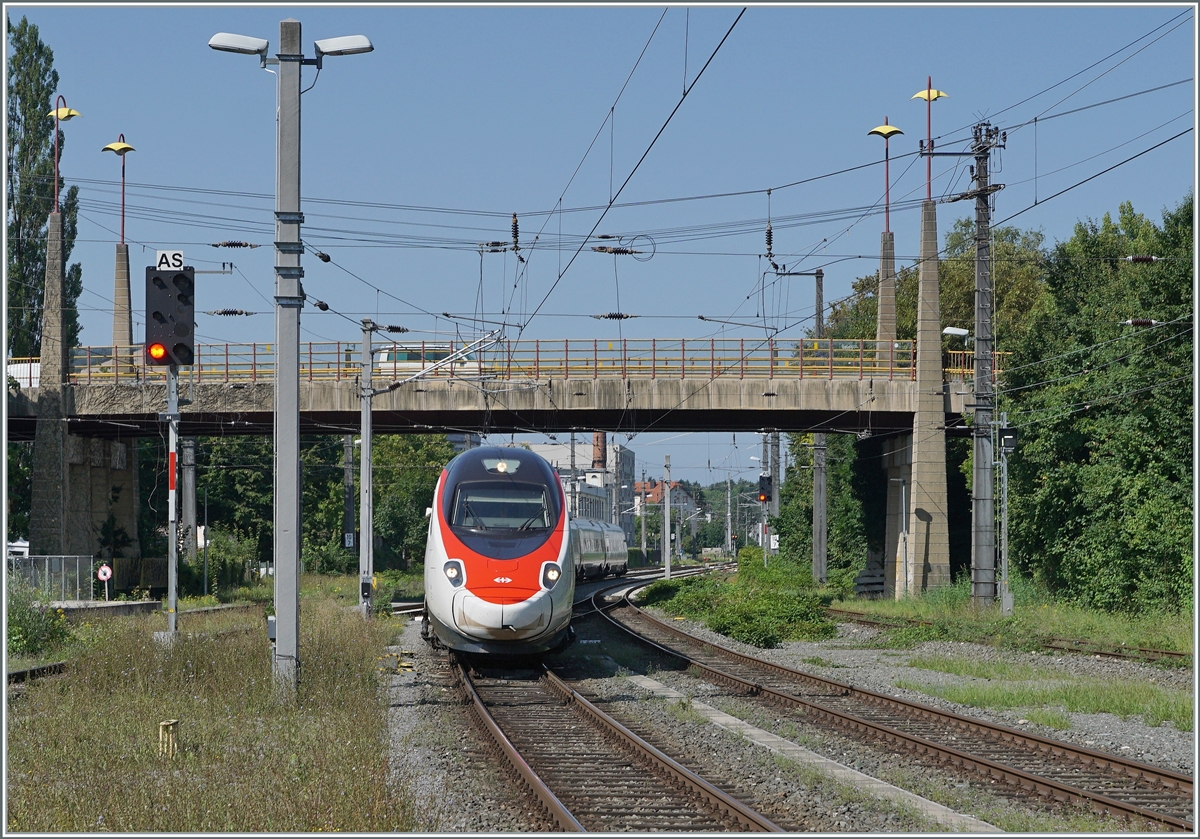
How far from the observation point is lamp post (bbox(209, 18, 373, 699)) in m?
14.9

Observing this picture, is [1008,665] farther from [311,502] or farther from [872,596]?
[311,502]

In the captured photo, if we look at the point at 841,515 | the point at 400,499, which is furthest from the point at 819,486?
the point at 400,499

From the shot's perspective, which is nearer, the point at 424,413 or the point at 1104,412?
the point at 1104,412

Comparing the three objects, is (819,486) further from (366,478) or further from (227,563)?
(227,563)

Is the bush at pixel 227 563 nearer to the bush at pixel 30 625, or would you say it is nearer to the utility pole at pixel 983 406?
the bush at pixel 30 625

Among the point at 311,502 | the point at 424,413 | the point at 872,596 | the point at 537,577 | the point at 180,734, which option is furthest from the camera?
the point at 311,502

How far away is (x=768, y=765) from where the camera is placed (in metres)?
11.7

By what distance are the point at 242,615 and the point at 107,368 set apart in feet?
46.2

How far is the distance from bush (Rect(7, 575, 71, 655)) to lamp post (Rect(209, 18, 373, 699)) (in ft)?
30.7

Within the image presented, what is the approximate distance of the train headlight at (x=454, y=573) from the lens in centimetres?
1827

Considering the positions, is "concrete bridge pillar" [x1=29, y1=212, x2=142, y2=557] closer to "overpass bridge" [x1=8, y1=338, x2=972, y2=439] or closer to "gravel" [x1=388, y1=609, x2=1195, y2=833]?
"overpass bridge" [x1=8, y1=338, x2=972, y2=439]

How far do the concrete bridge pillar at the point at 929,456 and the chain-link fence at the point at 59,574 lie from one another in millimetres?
26393

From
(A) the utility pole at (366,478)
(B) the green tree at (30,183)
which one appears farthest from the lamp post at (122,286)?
(A) the utility pole at (366,478)

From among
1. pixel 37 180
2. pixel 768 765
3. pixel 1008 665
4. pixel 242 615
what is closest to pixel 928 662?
pixel 1008 665
